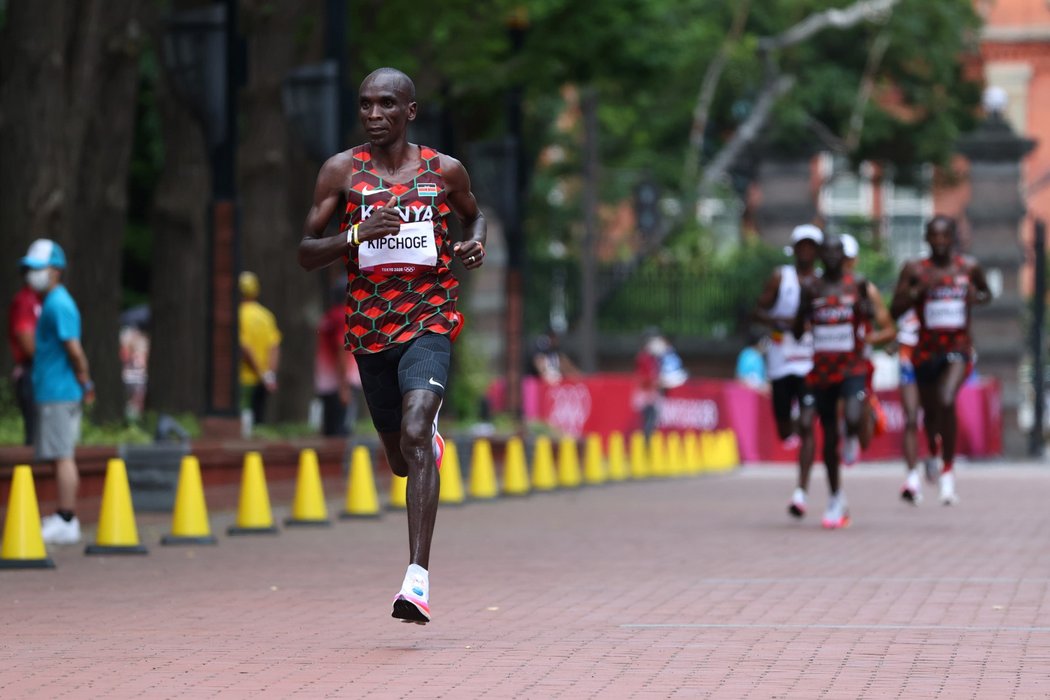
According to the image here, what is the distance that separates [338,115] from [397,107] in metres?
11.5

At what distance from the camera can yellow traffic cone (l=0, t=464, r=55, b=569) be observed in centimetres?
1295

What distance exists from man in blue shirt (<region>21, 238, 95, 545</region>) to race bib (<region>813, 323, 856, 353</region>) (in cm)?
495

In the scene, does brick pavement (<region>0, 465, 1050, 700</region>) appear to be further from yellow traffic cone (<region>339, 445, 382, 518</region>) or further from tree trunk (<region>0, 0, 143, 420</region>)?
tree trunk (<region>0, 0, 143, 420</region>)

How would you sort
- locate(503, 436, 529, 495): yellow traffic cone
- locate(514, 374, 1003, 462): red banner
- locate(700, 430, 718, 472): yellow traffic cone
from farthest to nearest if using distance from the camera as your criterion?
1. locate(514, 374, 1003, 462): red banner
2. locate(700, 430, 718, 472): yellow traffic cone
3. locate(503, 436, 529, 495): yellow traffic cone

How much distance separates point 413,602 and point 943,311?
1005 cm

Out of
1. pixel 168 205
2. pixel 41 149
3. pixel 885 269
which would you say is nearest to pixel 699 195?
pixel 885 269

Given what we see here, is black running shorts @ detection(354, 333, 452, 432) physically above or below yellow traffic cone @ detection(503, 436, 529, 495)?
above

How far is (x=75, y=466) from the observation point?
1598 centimetres

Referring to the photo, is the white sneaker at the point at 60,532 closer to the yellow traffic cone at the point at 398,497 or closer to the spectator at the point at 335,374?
the yellow traffic cone at the point at 398,497

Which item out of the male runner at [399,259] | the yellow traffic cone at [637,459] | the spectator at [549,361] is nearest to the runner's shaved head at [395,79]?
the male runner at [399,259]

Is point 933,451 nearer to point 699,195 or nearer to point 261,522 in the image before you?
point 261,522

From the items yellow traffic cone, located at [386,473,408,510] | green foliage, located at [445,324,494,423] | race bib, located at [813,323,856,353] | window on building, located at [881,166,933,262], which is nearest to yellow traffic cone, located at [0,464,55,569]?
race bib, located at [813,323,856,353]

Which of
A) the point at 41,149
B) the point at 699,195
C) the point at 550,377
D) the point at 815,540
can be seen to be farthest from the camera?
the point at 699,195

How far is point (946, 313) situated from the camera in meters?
18.5
